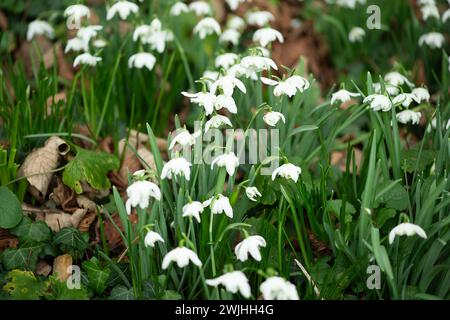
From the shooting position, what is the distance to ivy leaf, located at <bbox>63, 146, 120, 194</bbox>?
2.54 metres

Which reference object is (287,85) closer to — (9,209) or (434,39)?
(9,209)

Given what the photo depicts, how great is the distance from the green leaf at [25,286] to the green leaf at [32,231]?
0.60ft

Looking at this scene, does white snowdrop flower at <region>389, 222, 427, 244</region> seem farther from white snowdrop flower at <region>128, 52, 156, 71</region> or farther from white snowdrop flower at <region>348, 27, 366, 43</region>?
white snowdrop flower at <region>348, 27, 366, 43</region>

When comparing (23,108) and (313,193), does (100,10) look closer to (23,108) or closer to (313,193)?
(23,108)

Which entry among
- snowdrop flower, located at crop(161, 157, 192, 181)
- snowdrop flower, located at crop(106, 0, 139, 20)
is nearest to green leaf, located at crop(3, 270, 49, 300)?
snowdrop flower, located at crop(161, 157, 192, 181)

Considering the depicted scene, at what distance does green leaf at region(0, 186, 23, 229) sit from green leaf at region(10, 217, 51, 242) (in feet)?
0.11

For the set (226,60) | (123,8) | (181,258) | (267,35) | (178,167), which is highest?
(123,8)

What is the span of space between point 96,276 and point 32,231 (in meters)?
0.35

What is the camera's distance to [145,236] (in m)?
2.05

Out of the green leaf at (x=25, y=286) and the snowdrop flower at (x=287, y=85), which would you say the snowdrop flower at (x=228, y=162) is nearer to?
the snowdrop flower at (x=287, y=85)

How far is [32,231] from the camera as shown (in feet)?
7.77

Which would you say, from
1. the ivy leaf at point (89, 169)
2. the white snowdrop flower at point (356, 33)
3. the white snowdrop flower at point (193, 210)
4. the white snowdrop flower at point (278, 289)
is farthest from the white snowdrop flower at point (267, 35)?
the white snowdrop flower at point (278, 289)

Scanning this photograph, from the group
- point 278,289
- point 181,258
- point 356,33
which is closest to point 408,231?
point 278,289

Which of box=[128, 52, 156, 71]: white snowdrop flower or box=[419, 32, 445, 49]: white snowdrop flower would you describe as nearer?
box=[128, 52, 156, 71]: white snowdrop flower
